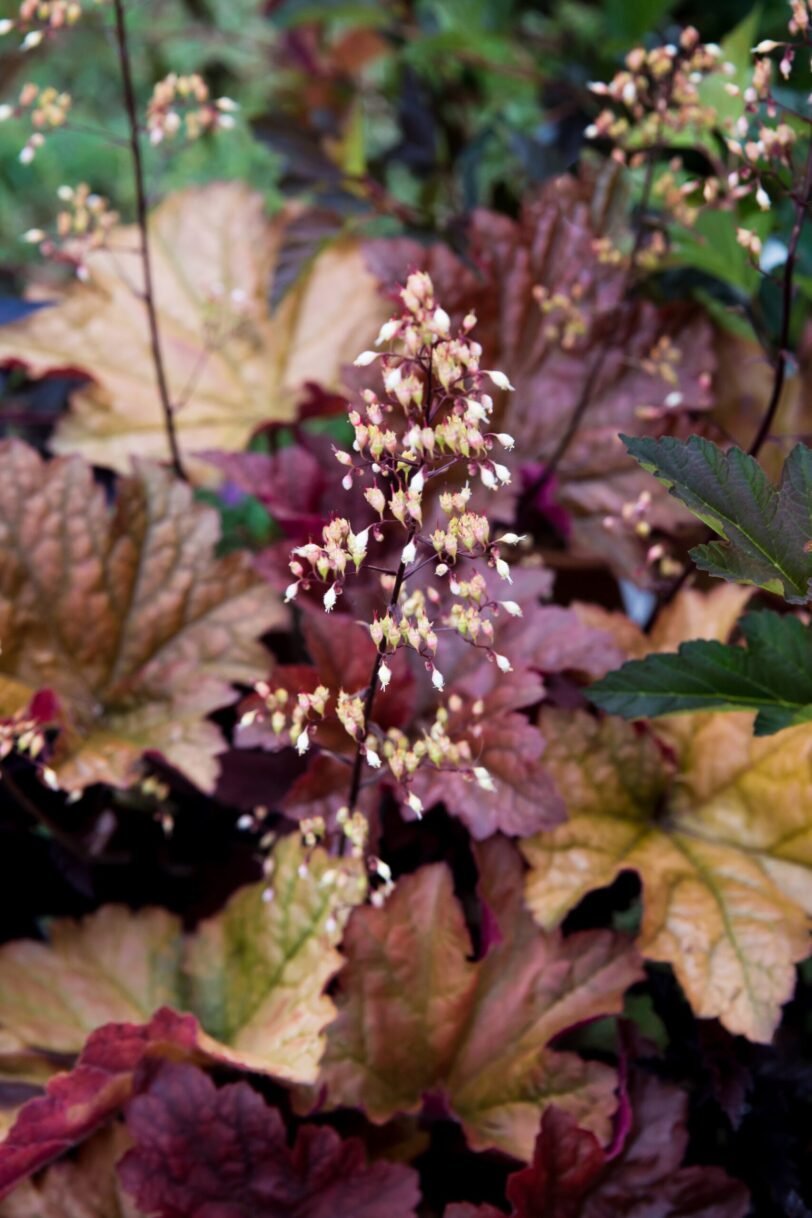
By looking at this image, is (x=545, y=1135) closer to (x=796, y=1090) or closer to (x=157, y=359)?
(x=796, y=1090)

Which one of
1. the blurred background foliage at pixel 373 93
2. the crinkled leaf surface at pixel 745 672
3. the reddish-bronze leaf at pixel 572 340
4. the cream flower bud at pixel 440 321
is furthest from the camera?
the blurred background foliage at pixel 373 93

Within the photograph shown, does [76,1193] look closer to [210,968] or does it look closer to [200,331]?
[210,968]

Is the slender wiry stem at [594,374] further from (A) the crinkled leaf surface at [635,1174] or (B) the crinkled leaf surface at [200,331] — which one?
(A) the crinkled leaf surface at [635,1174]

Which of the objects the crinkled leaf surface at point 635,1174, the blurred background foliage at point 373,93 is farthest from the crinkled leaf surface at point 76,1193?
the blurred background foliage at point 373,93

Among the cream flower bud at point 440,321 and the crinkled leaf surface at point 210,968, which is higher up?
the cream flower bud at point 440,321

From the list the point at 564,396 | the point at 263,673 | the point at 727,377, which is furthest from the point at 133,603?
the point at 727,377

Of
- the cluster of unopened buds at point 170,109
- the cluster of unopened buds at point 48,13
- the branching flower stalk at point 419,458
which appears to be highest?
the cluster of unopened buds at point 48,13

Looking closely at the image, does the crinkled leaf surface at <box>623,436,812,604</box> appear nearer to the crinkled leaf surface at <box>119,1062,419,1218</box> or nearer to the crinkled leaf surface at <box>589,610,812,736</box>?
the crinkled leaf surface at <box>589,610,812,736</box>

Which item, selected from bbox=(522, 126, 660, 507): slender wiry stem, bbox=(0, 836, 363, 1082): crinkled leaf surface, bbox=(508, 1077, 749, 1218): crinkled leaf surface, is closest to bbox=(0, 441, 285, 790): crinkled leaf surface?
bbox=(0, 836, 363, 1082): crinkled leaf surface
